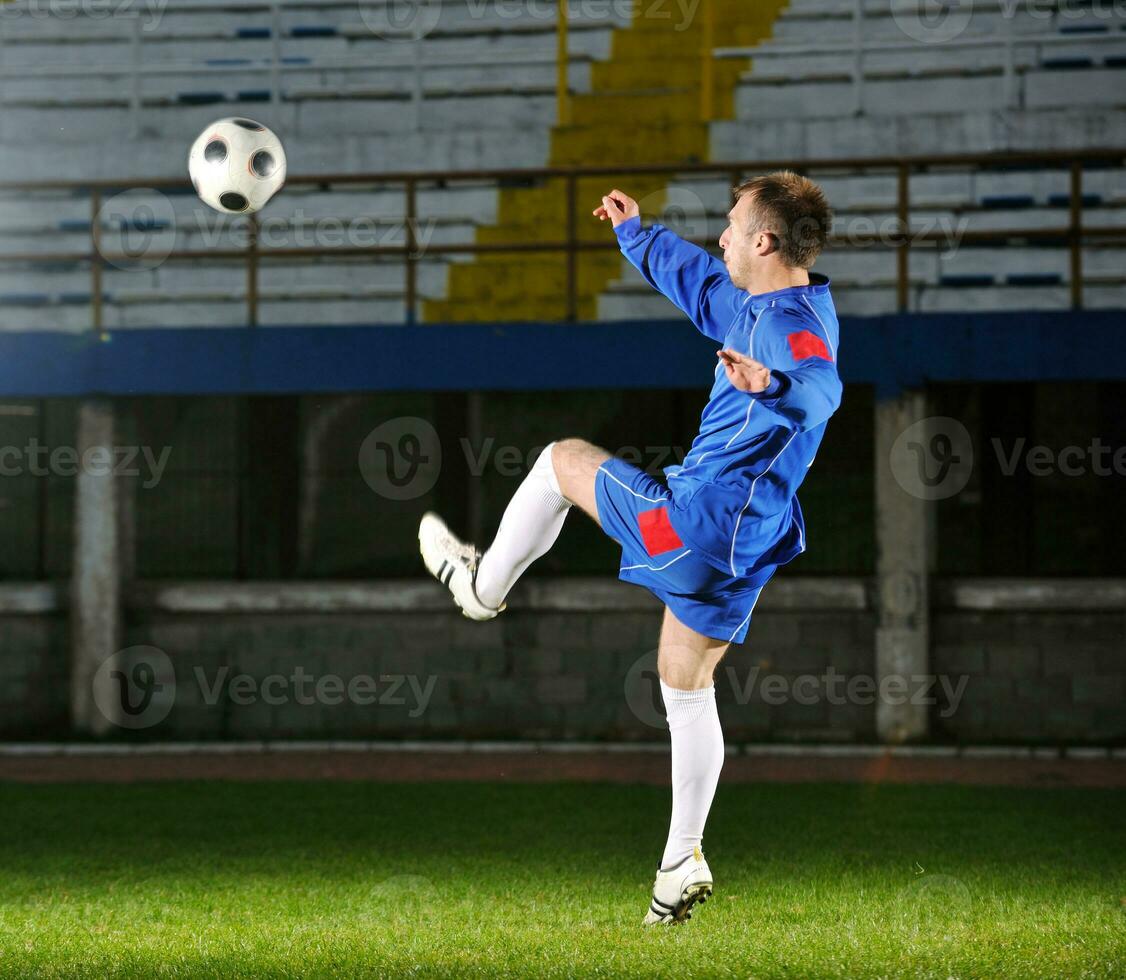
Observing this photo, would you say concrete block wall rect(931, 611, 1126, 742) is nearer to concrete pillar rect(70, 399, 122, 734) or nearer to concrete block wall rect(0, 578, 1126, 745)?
concrete block wall rect(0, 578, 1126, 745)

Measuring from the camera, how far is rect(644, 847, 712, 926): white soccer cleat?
4.86 metres

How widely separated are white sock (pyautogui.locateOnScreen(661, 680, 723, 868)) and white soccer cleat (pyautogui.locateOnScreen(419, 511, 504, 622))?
69 cm

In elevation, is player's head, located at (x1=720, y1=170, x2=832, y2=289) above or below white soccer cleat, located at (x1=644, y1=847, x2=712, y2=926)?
above

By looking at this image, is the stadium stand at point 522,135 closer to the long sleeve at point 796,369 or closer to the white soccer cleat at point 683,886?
the long sleeve at point 796,369

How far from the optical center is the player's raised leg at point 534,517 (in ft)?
15.8

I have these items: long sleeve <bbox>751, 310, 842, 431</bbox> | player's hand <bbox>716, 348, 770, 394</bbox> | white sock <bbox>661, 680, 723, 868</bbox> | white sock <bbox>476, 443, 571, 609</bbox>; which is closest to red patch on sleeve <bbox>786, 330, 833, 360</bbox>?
long sleeve <bbox>751, 310, 842, 431</bbox>

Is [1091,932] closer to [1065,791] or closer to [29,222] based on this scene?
[1065,791]

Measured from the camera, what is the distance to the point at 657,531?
461 cm

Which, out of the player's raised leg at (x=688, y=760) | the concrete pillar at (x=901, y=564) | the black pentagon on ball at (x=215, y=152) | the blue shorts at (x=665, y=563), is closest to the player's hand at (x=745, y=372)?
the blue shorts at (x=665, y=563)

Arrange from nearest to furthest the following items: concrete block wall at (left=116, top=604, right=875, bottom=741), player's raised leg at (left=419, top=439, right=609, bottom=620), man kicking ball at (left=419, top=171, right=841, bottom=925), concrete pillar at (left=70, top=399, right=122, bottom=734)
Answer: man kicking ball at (left=419, top=171, right=841, bottom=925)
player's raised leg at (left=419, top=439, right=609, bottom=620)
concrete block wall at (left=116, top=604, right=875, bottom=741)
concrete pillar at (left=70, top=399, right=122, bottom=734)

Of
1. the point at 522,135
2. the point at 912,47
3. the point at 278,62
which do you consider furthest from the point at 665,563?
the point at 278,62

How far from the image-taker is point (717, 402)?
475 centimetres

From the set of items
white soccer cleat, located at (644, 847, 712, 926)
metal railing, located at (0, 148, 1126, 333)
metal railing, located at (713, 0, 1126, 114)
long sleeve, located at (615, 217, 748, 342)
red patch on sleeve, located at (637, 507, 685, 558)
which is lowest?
white soccer cleat, located at (644, 847, 712, 926)

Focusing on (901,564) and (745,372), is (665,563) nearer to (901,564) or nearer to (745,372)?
(745,372)
